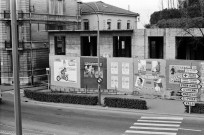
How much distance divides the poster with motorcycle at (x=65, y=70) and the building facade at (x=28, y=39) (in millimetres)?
7125

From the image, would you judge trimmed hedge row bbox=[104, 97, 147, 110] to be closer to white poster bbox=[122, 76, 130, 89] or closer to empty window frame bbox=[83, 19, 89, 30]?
white poster bbox=[122, 76, 130, 89]

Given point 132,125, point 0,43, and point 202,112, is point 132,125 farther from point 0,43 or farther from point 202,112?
point 0,43

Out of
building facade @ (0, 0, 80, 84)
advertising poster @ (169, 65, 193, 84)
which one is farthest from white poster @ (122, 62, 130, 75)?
building facade @ (0, 0, 80, 84)

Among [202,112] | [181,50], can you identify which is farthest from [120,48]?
[202,112]

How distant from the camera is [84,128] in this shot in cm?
2367

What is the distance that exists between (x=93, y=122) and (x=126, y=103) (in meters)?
5.12

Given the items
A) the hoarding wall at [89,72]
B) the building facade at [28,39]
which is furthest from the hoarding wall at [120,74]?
the building facade at [28,39]

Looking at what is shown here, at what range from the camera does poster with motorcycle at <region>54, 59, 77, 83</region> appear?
1614 inches

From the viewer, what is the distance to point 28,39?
4788cm

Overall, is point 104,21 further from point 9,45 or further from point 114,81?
point 114,81

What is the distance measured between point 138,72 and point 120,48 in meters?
11.8

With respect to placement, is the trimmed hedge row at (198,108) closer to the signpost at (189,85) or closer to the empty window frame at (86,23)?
the signpost at (189,85)

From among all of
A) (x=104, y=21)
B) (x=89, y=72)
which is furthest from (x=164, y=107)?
(x=104, y=21)

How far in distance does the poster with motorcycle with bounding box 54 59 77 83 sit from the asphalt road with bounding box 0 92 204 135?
10.1 m
